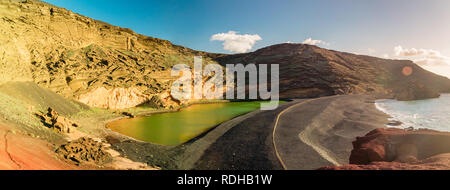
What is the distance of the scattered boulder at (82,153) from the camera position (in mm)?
6758

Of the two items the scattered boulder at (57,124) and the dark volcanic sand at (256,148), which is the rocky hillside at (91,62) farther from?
the dark volcanic sand at (256,148)

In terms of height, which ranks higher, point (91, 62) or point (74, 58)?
point (74, 58)

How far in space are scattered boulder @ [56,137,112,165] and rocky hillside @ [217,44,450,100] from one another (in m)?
44.6

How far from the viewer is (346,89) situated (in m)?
46.8

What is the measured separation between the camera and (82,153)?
719 centimetres

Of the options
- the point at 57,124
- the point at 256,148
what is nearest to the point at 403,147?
the point at 256,148

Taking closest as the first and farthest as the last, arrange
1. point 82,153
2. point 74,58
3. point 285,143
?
point 82,153, point 285,143, point 74,58

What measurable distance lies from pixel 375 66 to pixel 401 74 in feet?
29.6

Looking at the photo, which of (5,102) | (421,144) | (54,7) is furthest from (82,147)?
(54,7)

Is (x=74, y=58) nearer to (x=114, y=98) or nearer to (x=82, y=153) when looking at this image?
(x=114, y=98)

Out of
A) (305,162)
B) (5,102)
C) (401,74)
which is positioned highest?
(401,74)

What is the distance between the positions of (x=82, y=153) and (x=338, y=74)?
59297 mm

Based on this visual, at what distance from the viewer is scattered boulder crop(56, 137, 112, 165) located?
6758 mm
